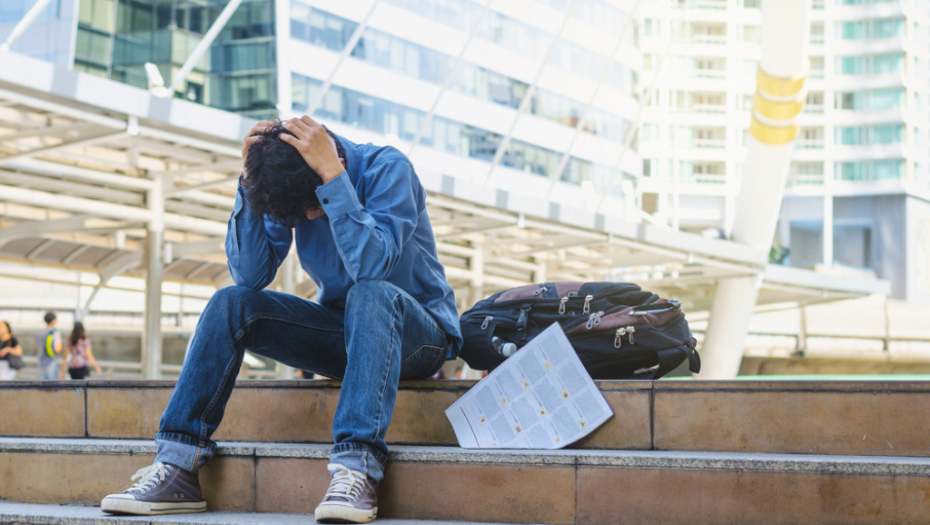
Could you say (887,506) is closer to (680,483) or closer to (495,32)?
(680,483)

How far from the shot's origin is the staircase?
2.13 metres

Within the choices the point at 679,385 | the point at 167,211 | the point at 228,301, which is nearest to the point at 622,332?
the point at 679,385

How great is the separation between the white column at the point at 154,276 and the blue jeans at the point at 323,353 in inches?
357

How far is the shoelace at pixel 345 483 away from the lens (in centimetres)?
214

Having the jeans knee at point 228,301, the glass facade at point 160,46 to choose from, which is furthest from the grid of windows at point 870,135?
the jeans knee at point 228,301

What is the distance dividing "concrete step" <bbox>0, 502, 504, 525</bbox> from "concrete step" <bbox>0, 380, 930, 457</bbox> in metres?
0.39

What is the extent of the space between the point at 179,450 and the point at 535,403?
96 cm

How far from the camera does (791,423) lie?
7.74ft

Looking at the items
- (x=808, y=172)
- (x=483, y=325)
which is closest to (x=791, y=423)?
(x=483, y=325)

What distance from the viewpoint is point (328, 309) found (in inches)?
104

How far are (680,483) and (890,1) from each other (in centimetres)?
5630

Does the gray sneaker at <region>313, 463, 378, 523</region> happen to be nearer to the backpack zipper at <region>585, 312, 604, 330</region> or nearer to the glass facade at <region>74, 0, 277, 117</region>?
the backpack zipper at <region>585, 312, 604, 330</region>

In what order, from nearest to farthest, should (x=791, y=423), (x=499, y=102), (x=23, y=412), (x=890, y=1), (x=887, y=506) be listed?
(x=887, y=506)
(x=791, y=423)
(x=23, y=412)
(x=499, y=102)
(x=890, y=1)

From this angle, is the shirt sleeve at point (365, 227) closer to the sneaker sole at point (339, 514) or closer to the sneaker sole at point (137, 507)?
the sneaker sole at point (339, 514)
